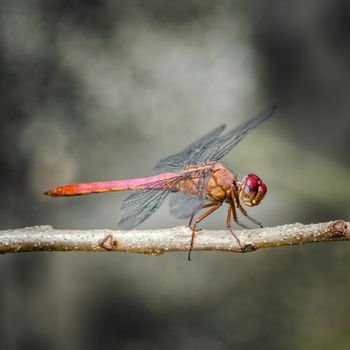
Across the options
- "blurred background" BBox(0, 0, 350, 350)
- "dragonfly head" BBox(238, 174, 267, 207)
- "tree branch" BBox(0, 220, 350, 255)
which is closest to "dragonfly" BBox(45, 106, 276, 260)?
"dragonfly head" BBox(238, 174, 267, 207)

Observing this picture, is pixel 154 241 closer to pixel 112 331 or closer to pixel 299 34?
pixel 112 331

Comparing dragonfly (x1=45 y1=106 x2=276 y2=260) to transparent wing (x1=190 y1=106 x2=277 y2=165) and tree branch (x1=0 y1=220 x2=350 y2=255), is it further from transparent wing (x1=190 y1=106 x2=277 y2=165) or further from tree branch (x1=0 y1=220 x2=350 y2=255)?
tree branch (x1=0 y1=220 x2=350 y2=255)

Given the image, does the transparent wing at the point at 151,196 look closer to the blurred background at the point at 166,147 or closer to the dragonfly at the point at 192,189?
the dragonfly at the point at 192,189

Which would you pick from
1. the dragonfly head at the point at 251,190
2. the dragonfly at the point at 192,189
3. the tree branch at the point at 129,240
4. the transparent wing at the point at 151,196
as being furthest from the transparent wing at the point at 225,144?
the tree branch at the point at 129,240

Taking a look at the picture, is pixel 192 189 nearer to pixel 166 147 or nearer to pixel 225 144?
pixel 225 144

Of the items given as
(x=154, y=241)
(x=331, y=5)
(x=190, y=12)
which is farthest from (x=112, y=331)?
(x=331, y=5)

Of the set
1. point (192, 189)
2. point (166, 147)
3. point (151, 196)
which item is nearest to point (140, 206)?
point (151, 196)
